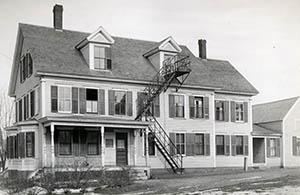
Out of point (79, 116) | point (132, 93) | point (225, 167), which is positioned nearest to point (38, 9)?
point (79, 116)

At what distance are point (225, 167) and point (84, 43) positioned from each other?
10.2m

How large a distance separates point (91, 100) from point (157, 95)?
3263 millimetres

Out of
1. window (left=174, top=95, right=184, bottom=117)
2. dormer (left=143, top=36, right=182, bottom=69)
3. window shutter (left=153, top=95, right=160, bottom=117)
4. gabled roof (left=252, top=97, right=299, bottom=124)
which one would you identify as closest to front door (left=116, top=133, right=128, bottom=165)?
window shutter (left=153, top=95, right=160, bottom=117)

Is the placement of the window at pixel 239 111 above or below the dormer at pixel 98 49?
below

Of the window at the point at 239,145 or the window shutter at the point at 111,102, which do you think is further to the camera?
the window at the point at 239,145

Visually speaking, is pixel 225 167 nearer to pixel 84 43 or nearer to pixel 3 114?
pixel 84 43

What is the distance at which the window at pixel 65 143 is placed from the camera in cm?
2120

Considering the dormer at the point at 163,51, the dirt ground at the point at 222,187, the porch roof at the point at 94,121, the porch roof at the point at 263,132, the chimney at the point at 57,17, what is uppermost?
the chimney at the point at 57,17

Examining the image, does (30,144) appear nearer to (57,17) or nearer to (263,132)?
(57,17)

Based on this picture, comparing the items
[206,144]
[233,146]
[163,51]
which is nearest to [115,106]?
[163,51]

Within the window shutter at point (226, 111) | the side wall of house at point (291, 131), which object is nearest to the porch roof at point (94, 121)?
the window shutter at point (226, 111)

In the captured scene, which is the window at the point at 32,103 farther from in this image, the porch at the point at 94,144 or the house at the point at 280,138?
the house at the point at 280,138

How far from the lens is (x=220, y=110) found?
1057 inches

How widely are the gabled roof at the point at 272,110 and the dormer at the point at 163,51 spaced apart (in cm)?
969
